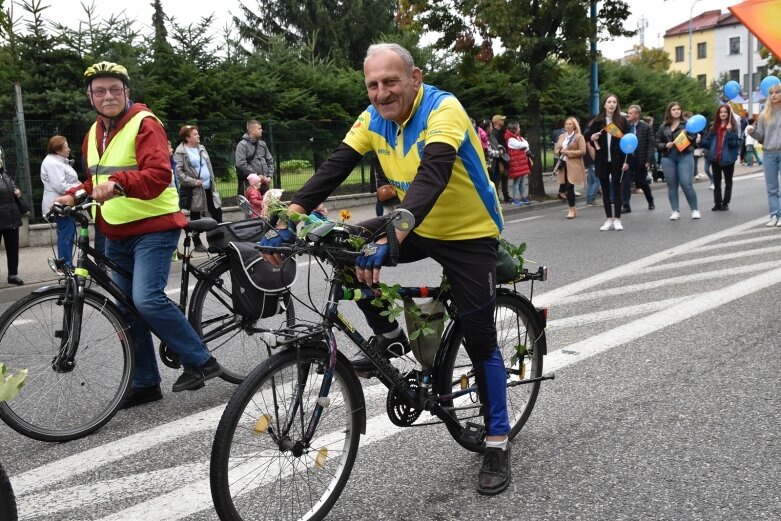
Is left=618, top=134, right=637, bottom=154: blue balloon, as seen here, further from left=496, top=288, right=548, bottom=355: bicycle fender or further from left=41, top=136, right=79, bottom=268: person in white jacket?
left=496, top=288, right=548, bottom=355: bicycle fender

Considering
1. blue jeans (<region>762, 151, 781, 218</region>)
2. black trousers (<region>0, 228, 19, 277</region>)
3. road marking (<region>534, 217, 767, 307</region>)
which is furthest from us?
blue jeans (<region>762, 151, 781, 218</region>)

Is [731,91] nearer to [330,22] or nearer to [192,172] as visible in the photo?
[192,172]

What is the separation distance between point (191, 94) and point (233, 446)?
45.7 feet

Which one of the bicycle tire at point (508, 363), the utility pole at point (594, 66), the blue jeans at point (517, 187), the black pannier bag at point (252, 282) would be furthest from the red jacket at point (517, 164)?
the bicycle tire at point (508, 363)

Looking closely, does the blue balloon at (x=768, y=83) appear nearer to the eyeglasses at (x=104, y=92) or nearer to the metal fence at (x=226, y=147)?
the metal fence at (x=226, y=147)

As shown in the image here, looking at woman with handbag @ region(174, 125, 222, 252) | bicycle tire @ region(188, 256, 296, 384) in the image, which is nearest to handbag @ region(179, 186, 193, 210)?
woman with handbag @ region(174, 125, 222, 252)

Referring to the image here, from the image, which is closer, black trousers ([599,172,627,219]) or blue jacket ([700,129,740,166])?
black trousers ([599,172,627,219])

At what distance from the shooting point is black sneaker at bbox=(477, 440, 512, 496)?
3326mm

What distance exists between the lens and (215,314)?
490 cm

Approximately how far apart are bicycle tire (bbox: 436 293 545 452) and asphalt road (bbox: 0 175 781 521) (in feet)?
0.53

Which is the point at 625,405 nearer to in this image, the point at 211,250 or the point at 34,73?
the point at 211,250

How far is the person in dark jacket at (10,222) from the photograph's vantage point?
29.8 feet

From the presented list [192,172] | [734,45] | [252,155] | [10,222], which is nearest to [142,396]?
[10,222]

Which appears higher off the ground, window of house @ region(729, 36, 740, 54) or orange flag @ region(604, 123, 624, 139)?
window of house @ region(729, 36, 740, 54)
